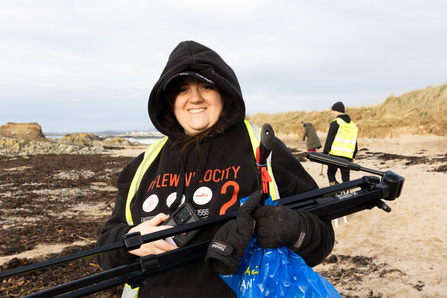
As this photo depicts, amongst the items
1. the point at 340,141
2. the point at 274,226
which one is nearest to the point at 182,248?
the point at 274,226

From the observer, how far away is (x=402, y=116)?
81.3ft

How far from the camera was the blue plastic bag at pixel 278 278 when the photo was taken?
3.78 feet

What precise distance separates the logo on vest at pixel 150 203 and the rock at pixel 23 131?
39928 mm

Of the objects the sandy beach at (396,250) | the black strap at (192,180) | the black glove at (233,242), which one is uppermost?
the black strap at (192,180)

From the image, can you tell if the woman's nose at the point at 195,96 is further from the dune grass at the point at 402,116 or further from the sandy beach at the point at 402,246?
the dune grass at the point at 402,116

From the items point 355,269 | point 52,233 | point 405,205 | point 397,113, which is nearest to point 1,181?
point 52,233

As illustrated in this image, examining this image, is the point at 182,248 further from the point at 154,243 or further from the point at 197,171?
the point at 197,171

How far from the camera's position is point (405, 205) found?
7254 mm

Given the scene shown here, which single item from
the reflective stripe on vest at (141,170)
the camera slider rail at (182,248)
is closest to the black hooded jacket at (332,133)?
the camera slider rail at (182,248)

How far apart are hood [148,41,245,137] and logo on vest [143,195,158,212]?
0.44m

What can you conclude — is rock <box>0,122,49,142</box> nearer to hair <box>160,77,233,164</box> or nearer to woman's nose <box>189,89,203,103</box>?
hair <box>160,77,233,164</box>

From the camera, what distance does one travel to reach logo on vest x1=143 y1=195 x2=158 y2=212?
171 cm

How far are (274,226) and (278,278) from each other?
204 millimetres

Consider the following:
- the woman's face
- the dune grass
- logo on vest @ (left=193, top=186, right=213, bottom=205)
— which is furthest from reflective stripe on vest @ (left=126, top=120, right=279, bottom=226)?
the dune grass
